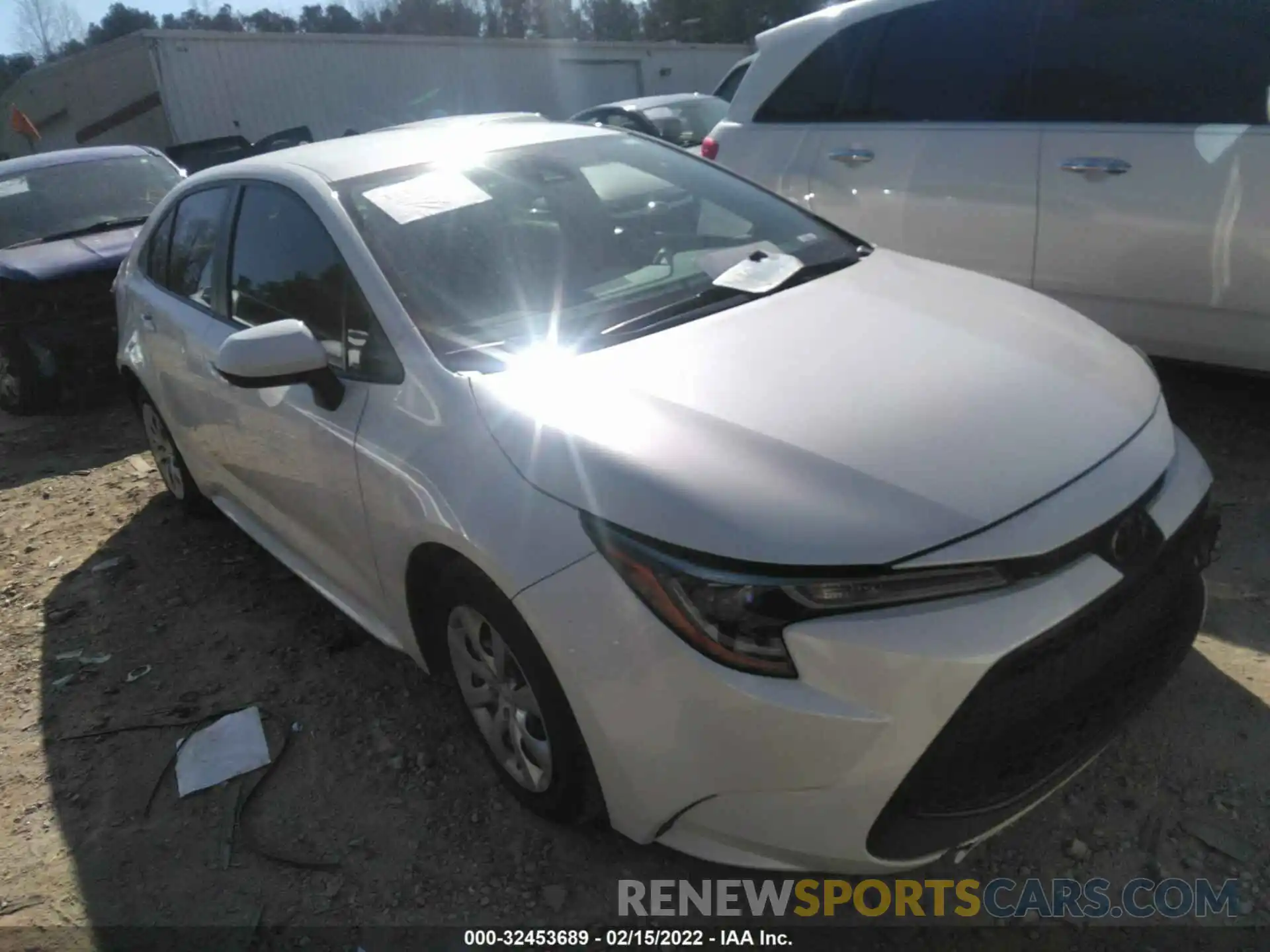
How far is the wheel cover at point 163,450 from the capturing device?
4.34 meters

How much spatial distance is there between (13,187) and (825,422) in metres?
7.36

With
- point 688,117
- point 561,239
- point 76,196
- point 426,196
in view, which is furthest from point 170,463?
point 688,117

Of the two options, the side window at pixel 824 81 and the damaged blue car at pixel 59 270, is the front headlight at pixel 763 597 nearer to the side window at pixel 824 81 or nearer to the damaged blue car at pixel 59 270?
the side window at pixel 824 81

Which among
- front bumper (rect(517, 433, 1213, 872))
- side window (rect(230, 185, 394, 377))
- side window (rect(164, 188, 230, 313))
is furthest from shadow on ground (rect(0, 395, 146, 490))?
front bumper (rect(517, 433, 1213, 872))

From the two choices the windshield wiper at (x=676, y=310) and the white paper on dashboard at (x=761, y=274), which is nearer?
the windshield wiper at (x=676, y=310)

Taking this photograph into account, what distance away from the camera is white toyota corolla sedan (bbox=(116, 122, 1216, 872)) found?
1724mm

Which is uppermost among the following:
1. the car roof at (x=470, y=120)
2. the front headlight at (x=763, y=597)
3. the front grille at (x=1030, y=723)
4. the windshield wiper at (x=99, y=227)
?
the car roof at (x=470, y=120)

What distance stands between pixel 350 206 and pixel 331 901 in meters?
1.81

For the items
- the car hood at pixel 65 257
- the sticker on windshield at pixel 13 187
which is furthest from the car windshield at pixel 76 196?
the car hood at pixel 65 257

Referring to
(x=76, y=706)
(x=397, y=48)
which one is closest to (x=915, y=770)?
(x=76, y=706)

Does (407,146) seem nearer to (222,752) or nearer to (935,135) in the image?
(222,752)

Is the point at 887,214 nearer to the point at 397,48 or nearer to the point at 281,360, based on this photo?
the point at 281,360

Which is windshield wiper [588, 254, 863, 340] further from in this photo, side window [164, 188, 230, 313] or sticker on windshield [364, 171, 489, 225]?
side window [164, 188, 230, 313]

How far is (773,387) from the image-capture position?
83.1 inches
